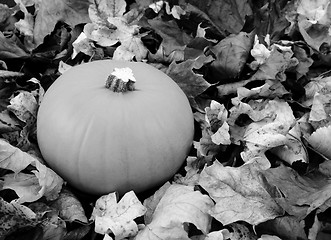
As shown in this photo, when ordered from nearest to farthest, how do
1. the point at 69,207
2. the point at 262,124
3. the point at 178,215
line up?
the point at 178,215, the point at 69,207, the point at 262,124

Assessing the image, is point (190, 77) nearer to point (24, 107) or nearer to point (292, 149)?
point (292, 149)

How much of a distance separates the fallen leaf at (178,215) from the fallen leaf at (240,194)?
0.03m

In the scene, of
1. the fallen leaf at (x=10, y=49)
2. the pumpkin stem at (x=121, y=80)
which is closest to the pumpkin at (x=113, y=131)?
the pumpkin stem at (x=121, y=80)

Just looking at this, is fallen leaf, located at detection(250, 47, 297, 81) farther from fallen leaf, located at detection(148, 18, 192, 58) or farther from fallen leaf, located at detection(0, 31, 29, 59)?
fallen leaf, located at detection(0, 31, 29, 59)

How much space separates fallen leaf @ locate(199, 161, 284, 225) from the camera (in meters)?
1.43

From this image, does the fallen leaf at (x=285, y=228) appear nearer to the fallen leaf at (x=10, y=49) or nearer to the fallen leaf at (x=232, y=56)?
the fallen leaf at (x=232, y=56)

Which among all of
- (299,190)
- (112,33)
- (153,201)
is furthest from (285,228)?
(112,33)

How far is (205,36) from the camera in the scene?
6.42 ft

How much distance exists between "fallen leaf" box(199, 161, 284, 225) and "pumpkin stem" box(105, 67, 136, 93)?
0.99 feet

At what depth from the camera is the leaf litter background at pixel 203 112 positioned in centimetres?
144

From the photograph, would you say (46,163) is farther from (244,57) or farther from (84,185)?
(244,57)

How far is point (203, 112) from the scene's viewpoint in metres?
1.77

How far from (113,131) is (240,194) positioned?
355 mm

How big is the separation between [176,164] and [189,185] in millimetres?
74
